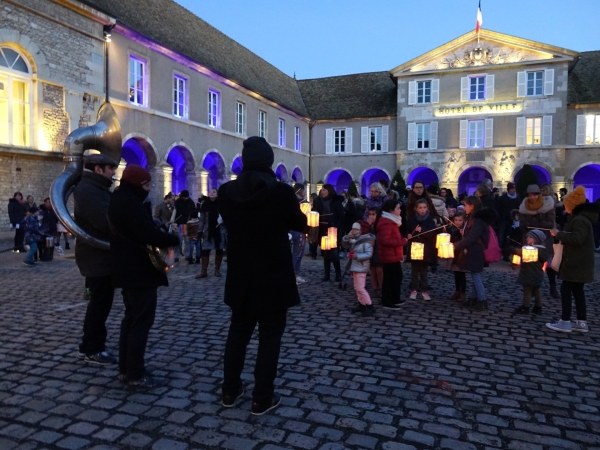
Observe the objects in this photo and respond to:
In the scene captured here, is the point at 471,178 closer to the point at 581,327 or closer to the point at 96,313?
the point at 581,327

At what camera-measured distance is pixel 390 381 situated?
3.70 meters

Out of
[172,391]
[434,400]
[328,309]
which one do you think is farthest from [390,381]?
[328,309]

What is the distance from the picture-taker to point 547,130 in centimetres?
2584

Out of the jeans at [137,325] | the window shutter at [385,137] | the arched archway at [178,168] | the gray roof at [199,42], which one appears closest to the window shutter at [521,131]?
the window shutter at [385,137]

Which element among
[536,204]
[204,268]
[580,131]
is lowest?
[204,268]

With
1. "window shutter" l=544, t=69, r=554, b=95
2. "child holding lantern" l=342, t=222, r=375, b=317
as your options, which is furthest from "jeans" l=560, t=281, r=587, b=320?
"window shutter" l=544, t=69, r=554, b=95

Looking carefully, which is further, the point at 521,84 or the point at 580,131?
the point at 521,84

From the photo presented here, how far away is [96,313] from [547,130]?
89.0 feet

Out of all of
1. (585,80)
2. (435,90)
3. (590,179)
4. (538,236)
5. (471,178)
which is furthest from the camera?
(471,178)

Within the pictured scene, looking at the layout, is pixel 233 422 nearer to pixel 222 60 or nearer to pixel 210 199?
pixel 210 199

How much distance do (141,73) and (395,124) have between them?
16.7m

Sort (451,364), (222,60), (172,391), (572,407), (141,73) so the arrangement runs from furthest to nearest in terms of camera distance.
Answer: (222,60) → (141,73) → (451,364) → (172,391) → (572,407)

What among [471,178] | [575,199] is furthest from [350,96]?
[575,199]

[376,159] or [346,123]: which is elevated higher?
[346,123]
